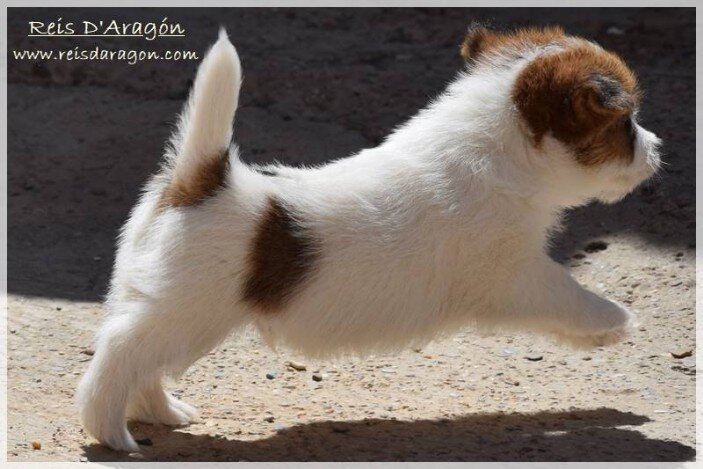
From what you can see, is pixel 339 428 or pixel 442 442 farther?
pixel 339 428

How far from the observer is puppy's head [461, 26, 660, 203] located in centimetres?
462

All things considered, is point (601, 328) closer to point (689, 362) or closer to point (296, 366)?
point (689, 362)

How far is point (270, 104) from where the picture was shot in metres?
8.98

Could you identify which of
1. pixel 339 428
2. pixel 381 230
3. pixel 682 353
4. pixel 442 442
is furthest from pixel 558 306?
pixel 682 353

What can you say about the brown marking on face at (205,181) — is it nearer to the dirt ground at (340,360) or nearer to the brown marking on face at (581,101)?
the dirt ground at (340,360)

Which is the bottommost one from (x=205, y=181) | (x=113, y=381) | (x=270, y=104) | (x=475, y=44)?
(x=113, y=381)

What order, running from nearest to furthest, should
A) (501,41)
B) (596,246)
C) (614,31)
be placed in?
1. (501,41)
2. (596,246)
3. (614,31)

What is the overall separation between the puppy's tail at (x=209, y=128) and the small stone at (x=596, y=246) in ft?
10.6

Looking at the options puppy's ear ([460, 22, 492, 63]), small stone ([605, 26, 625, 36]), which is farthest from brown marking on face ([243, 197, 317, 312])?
small stone ([605, 26, 625, 36])

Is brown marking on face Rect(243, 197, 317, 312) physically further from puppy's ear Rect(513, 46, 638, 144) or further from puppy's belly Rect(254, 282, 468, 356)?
puppy's ear Rect(513, 46, 638, 144)

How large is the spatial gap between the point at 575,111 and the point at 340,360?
1.92m

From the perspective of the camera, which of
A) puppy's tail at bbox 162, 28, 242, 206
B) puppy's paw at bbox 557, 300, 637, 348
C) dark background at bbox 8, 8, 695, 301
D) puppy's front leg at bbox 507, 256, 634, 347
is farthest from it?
dark background at bbox 8, 8, 695, 301

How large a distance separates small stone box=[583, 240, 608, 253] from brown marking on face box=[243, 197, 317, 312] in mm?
3038

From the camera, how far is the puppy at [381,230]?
4430 millimetres
